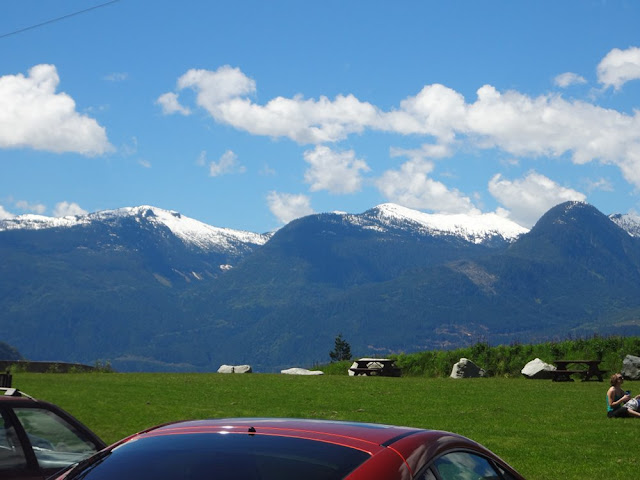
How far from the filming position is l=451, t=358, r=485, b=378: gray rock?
4144 centimetres

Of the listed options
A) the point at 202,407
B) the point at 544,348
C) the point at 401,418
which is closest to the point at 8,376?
the point at 401,418

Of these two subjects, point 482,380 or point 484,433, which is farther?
point 482,380

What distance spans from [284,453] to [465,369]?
125ft

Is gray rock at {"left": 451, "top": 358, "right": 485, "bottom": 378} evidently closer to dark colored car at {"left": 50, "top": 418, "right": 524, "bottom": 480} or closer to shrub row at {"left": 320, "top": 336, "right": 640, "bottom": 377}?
shrub row at {"left": 320, "top": 336, "right": 640, "bottom": 377}

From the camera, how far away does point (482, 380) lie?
126 feet

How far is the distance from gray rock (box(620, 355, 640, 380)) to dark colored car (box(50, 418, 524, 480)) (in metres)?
35.9

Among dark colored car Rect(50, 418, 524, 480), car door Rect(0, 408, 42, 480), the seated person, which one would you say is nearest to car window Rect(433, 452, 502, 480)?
dark colored car Rect(50, 418, 524, 480)

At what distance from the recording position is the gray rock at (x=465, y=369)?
41438 millimetres

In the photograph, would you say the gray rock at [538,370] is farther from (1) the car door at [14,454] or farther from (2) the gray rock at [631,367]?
(1) the car door at [14,454]

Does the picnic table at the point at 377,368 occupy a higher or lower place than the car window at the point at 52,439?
higher

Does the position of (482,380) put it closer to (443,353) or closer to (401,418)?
(443,353)

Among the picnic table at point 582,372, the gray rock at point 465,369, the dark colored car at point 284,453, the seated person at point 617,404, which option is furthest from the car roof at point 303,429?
the gray rock at point 465,369

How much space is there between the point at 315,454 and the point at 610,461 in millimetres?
13433

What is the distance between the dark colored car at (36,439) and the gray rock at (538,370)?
34176mm
